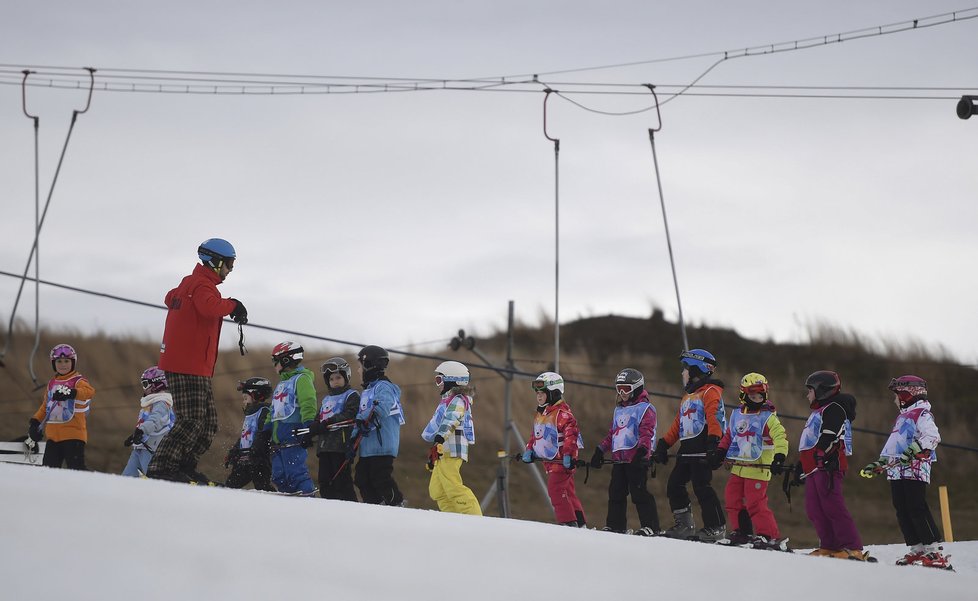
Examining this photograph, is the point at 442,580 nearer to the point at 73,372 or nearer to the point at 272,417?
the point at 272,417

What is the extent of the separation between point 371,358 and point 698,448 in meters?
3.10

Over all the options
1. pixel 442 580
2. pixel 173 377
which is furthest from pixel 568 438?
pixel 442 580

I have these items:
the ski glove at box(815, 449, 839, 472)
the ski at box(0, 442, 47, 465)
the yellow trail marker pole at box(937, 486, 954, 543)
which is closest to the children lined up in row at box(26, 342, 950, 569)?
the ski glove at box(815, 449, 839, 472)

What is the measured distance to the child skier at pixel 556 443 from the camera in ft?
A: 35.6

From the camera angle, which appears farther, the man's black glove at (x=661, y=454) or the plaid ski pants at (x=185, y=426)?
the man's black glove at (x=661, y=454)

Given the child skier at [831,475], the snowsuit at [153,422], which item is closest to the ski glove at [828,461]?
the child skier at [831,475]

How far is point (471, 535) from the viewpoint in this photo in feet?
21.9

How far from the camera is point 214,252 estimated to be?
9.27 m

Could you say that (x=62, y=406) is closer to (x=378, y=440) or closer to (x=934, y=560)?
(x=378, y=440)

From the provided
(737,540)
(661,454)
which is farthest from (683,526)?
(661,454)

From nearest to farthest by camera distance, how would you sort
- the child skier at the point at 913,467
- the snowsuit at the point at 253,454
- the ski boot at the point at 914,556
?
A: the ski boot at the point at 914,556 < the child skier at the point at 913,467 < the snowsuit at the point at 253,454

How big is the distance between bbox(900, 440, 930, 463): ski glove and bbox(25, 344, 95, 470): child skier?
7.81m

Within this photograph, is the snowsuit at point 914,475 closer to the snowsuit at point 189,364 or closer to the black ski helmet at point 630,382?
the black ski helmet at point 630,382

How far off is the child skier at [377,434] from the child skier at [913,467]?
4.13m
